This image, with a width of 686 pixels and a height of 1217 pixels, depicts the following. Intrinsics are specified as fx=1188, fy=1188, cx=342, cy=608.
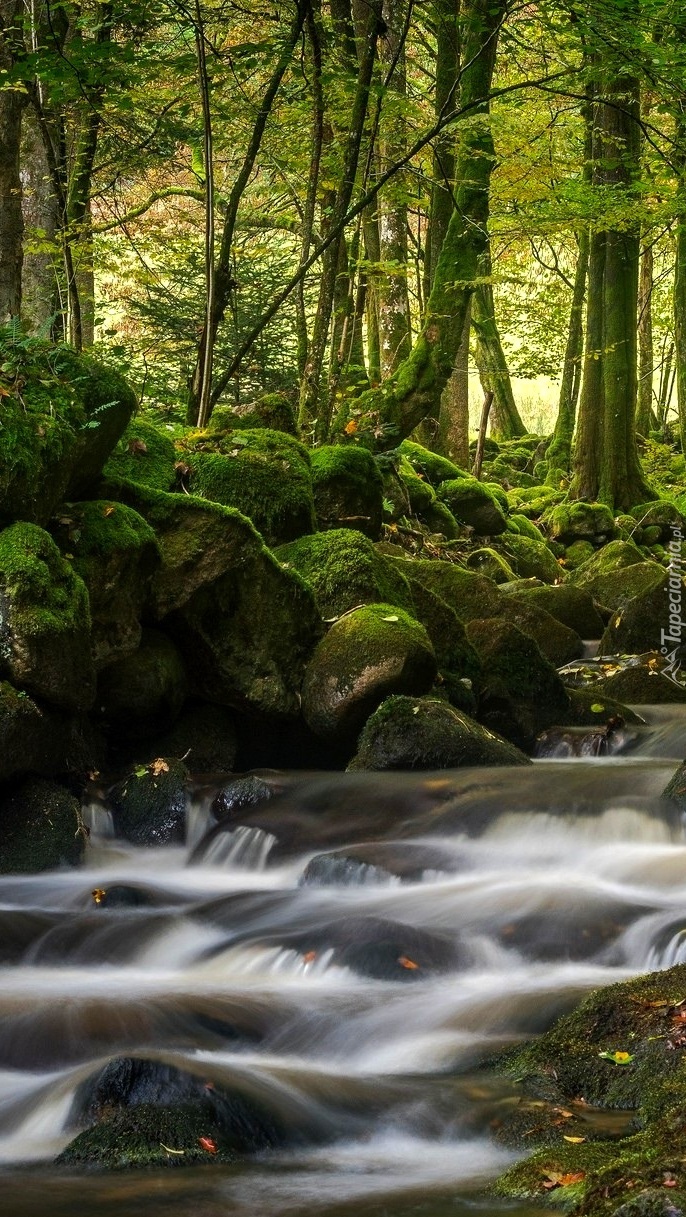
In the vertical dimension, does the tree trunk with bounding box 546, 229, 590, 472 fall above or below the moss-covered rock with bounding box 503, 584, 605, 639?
above

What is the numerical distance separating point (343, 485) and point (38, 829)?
496 centimetres

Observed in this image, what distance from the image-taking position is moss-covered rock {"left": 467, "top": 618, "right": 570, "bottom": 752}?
9.52 m

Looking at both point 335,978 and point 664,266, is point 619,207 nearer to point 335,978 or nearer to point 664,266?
point 335,978

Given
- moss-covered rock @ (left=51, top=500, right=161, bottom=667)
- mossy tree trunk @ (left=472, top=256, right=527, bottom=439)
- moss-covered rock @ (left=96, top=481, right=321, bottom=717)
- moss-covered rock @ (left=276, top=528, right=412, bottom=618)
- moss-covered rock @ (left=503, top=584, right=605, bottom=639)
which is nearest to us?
moss-covered rock @ (left=51, top=500, right=161, bottom=667)

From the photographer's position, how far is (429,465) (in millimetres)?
16266

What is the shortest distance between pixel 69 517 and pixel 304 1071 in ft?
14.8

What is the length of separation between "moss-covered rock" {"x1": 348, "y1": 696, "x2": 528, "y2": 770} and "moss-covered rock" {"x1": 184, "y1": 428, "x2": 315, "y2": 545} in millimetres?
Answer: 2418

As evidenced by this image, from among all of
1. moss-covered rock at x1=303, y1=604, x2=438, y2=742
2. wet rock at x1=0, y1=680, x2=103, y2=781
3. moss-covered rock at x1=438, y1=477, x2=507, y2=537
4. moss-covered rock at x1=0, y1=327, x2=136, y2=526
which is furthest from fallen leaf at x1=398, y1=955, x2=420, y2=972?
moss-covered rock at x1=438, y1=477, x2=507, y2=537

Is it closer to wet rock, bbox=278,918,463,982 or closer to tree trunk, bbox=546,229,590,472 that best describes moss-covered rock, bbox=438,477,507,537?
tree trunk, bbox=546,229,590,472

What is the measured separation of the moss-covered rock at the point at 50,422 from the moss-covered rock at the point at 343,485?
296 cm

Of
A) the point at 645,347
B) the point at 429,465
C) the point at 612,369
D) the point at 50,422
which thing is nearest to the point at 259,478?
the point at 50,422

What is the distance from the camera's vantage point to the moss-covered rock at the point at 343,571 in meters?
9.49

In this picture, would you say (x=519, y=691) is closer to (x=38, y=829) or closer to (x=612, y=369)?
(x=38, y=829)

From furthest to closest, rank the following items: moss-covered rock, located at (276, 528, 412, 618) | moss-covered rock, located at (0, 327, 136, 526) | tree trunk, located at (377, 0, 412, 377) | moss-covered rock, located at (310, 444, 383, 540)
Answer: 1. tree trunk, located at (377, 0, 412, 377)
2. moss-covered rock, located at (310, 444, 383, 540)
3. moss-covered rock, located at (276, 528, 412, 618)
4. moss-covered rock, located at (0, 327, 136, 526)
